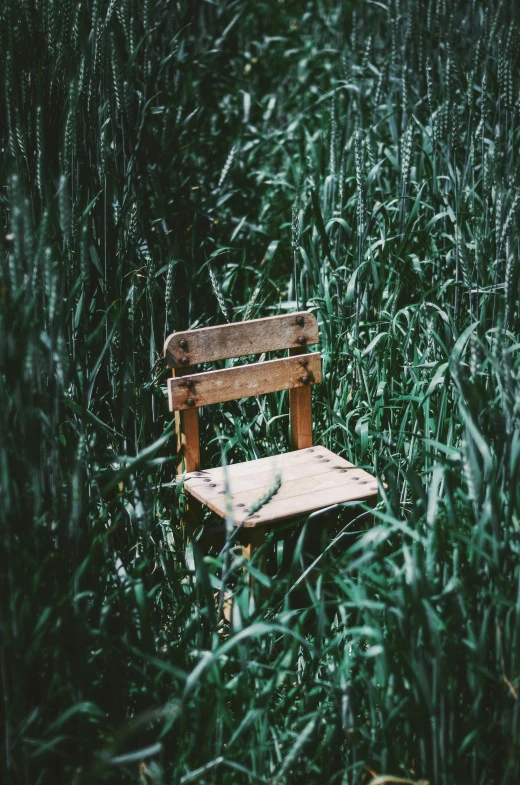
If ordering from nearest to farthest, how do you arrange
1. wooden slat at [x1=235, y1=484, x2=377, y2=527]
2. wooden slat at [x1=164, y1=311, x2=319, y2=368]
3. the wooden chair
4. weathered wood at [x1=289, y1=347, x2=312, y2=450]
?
wooden slat at [x1=235, y1=484, x2=377, y2=527]
the wooden chair
wooden slat at [x1=164, y1=311, x2=319, y2=368]
weathered wood at [x1=289, y1=347, x2=312, y2=450]

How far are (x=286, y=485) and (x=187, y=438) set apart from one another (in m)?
0.35

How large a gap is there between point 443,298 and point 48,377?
1.70 m

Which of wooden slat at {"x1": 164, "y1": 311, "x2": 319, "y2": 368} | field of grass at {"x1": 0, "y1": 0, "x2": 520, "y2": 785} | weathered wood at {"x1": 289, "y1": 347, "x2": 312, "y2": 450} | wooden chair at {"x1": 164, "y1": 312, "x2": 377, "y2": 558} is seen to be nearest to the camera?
field of grass at {"x1": 0, "y1": 0, "x2": 520, "y2": 785}

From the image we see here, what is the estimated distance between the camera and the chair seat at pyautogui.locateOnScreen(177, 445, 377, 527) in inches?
97.0

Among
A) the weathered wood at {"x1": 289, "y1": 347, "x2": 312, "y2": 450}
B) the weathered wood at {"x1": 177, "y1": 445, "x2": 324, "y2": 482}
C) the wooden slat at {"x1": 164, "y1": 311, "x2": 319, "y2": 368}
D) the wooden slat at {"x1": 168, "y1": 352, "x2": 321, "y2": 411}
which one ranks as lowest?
the weathered wood at {"x1": 177, "y1": 445, "x2": 324, "y2": 482}

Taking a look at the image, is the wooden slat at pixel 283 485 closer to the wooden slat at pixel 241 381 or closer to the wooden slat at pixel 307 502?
the wooden slat at pixel 307 502

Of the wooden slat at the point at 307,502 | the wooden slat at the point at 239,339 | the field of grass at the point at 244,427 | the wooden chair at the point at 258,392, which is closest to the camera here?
the field of grass at the point at 244,427

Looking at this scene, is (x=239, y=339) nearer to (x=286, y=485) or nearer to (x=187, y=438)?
(x=187, y=438)

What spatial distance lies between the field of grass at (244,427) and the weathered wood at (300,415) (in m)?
0.12

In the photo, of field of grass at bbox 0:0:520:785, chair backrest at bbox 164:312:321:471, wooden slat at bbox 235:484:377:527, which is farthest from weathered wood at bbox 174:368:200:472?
wooden slat at bbox 235:484:377:527

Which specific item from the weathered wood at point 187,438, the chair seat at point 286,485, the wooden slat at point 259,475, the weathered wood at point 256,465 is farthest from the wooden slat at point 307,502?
the weathered wood at point 187,438

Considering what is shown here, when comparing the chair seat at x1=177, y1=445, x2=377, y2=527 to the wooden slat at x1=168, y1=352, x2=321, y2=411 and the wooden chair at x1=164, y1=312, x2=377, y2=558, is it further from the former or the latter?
the wooden slat at x1=168, y1=352, x2=321, y2=411

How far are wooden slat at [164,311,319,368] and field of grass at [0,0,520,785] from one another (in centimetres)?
9

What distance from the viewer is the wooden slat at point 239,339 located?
2643 mm
